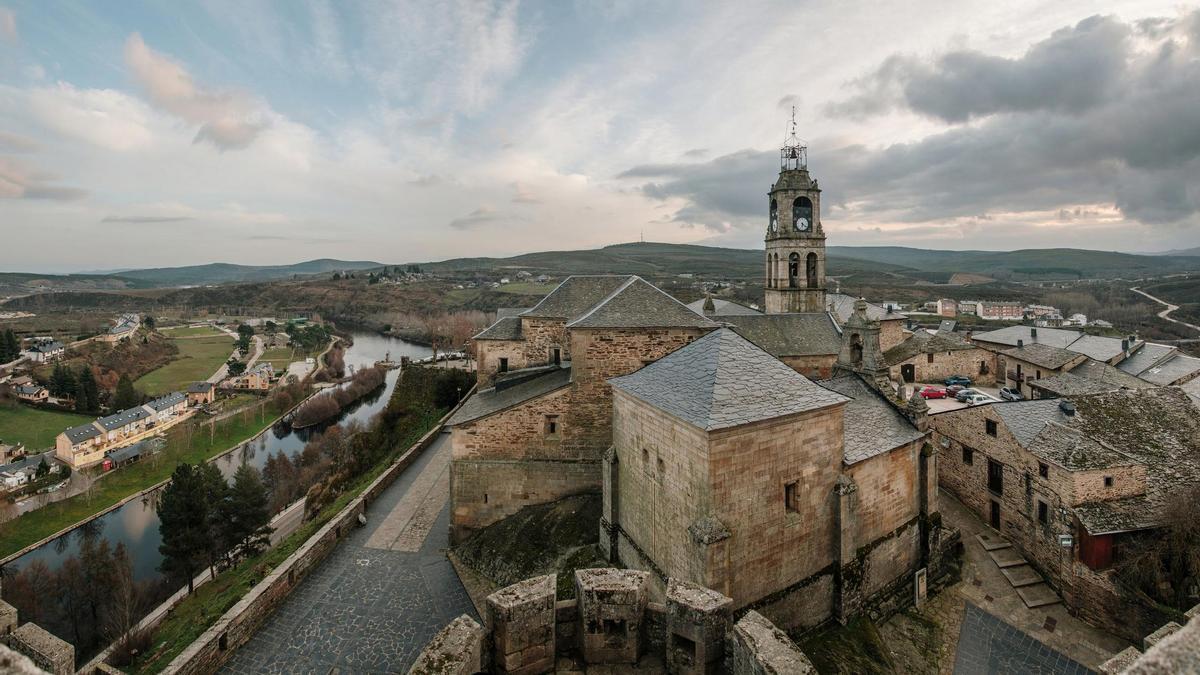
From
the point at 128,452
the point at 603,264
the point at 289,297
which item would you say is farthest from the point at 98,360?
the point at 603,264

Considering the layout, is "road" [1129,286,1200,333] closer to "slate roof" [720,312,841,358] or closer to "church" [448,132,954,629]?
"slate roof" [720,312,841,358]

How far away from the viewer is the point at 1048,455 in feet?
46.5

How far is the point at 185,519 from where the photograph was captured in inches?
788

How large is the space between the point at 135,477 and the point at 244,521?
27.8 m

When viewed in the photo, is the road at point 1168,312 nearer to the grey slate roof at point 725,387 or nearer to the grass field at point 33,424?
the grey slate roof at point 725,387

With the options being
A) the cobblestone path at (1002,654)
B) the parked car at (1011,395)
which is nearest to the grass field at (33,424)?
the cobblestone path at (1002,654)

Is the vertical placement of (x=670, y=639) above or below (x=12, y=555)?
above

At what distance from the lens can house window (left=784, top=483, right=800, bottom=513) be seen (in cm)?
949

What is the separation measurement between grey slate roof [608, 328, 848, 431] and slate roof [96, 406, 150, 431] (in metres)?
52.3

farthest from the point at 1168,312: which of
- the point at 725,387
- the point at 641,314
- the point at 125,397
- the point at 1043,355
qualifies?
the point at 125,397

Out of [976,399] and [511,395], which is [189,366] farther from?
[976,399]

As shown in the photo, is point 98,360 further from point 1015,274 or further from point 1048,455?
point 1015,274

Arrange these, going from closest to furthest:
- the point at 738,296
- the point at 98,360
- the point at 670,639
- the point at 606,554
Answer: the point at 670,639
the point at 606,554
the point at 98,360
the point at 738,296

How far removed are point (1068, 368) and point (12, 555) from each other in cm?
5777
